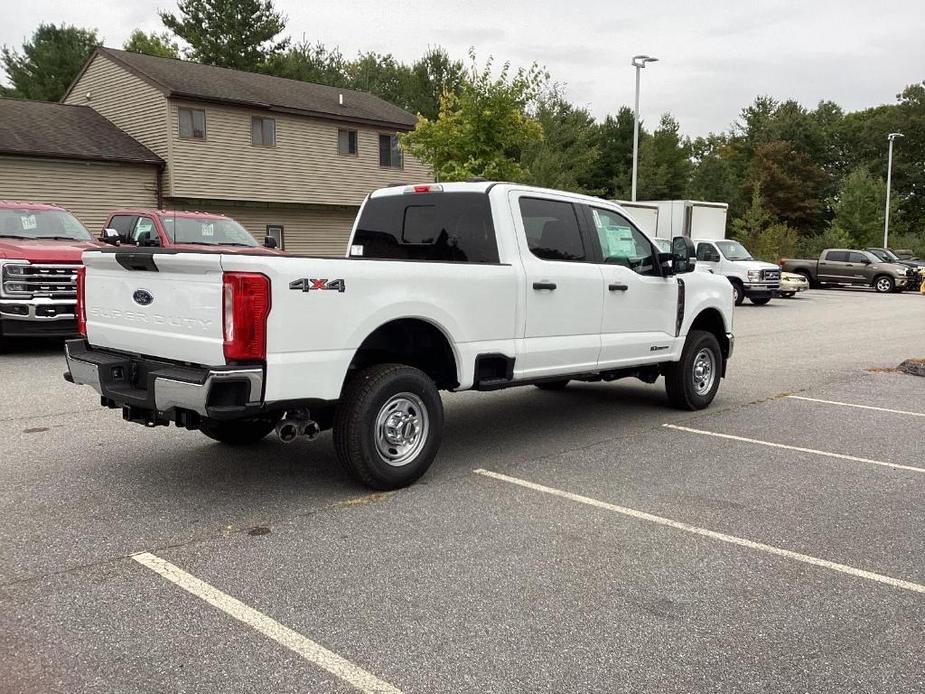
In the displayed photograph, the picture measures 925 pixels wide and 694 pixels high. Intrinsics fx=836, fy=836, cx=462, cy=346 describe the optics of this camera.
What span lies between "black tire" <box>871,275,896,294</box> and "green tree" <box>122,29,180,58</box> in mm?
44745

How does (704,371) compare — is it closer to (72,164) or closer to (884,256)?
(72,164)

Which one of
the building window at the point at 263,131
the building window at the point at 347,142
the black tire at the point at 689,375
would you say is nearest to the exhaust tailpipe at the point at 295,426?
the black tire at the point at 689,375

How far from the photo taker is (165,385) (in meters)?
4.68

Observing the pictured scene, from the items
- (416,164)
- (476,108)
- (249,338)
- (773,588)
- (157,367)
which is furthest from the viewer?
(416,164)

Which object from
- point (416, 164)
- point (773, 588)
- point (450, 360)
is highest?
point (416, 164)

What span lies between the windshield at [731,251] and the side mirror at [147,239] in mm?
17364

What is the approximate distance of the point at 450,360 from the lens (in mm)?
5844

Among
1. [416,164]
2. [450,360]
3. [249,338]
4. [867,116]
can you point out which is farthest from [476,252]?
[867,116]

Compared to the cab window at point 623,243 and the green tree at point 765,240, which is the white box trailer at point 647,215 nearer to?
the green tree at point 765,240

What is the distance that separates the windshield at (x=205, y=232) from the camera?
13055 millimetres

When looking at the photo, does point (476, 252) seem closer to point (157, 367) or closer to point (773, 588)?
point (157, 367)

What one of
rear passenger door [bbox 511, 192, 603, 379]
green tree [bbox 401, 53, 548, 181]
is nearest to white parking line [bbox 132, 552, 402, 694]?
rear passenger door [bbox 511, 192, 603, 379]

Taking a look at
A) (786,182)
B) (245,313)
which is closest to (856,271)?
(786,182)

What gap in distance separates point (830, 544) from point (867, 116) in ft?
277
